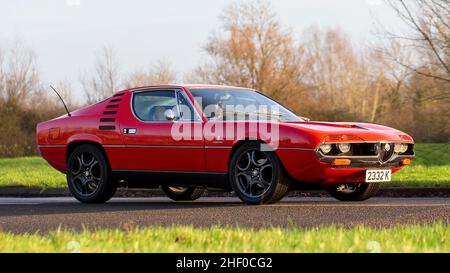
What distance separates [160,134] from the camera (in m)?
11.0

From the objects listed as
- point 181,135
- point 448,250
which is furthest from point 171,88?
point 448,250

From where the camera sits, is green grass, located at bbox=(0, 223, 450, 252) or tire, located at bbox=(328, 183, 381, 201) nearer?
green grass, located at bbox=(0, 223, 450, 252)

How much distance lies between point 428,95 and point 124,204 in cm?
1174

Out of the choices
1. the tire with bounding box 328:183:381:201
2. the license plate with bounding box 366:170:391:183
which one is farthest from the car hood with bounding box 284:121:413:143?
the tire with bounding box 328:183:381:201

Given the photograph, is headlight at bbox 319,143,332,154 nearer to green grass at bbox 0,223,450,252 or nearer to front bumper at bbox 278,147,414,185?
front bumper at bbox 278,147,414,185

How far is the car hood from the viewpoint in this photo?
999 cm

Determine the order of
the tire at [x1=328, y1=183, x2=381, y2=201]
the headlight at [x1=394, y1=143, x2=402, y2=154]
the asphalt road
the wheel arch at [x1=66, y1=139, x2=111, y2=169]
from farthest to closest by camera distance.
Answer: the wheel arch at [x1=66, y1=139, x2=111, y2=169]
the tire at [x1=328, y1=183, x2=381, y2=201]
the headlight at [x1=394, y1=143, x2=402, y2=154]
the asphalt road

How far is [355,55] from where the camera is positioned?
69.3 m

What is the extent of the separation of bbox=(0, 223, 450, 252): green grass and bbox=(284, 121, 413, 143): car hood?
2943 millimetres

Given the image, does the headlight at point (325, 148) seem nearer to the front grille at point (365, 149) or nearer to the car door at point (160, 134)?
the front grille at point (365, 149)

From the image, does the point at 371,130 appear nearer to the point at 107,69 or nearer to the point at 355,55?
the point at 107,69

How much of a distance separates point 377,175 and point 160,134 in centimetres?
286

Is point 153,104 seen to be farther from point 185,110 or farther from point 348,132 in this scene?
point 348,132

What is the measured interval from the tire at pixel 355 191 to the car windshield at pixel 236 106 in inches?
49.0
